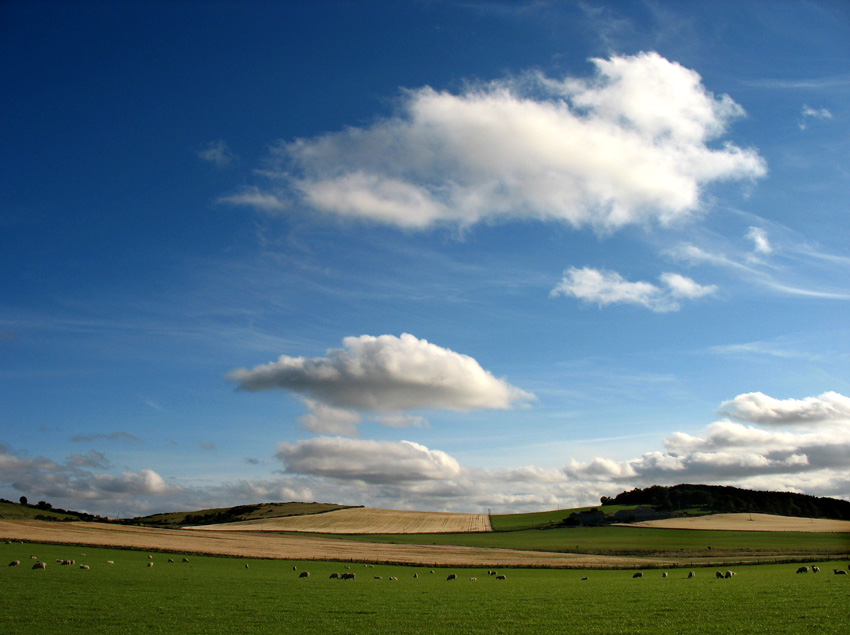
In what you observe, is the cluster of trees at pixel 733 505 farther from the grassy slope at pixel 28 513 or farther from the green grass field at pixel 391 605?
the grassy slope at pixel 28 513

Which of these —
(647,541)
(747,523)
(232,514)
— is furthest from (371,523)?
(747,523)

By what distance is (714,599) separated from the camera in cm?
2927

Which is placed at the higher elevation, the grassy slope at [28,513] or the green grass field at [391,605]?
the green grass field at [391,605]

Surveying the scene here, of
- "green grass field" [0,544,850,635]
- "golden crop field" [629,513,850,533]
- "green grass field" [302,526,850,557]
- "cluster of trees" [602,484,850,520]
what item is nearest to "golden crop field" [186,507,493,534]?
"green grass field" [302,526,850,557]

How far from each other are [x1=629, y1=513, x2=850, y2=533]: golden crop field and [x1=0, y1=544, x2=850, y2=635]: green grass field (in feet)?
329

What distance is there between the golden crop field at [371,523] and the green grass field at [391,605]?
99332 millimetres

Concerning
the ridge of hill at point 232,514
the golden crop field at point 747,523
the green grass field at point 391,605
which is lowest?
the ridge of hill at point 232,514

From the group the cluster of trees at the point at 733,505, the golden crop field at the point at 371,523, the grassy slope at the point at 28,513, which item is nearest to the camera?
the grassy slope at the point at 28,513

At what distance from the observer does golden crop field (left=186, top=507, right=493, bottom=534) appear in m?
140

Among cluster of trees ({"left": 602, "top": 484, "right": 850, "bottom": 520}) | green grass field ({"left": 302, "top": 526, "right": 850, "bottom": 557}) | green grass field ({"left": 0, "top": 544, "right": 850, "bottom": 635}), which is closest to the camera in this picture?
green grass field ({"left": 0, "top": 544, "right": 850, "bottom": 635})

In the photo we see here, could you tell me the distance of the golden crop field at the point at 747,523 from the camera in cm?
12400

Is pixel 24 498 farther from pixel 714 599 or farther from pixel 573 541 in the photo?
pixel 714 599

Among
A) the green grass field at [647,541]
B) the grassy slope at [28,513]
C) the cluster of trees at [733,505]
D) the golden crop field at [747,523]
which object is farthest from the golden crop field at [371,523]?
the cluster of trees at [733,505]

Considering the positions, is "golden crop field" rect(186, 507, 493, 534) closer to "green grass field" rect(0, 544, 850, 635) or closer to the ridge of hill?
the ridge of hill
